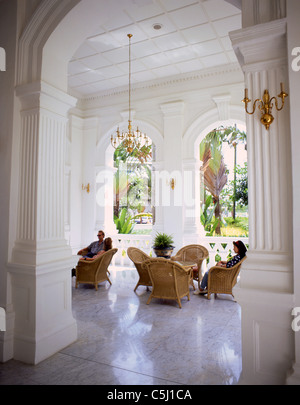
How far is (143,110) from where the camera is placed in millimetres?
8602

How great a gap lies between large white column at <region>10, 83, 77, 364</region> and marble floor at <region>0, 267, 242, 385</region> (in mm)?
245

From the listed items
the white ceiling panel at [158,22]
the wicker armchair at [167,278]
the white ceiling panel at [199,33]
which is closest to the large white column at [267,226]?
the wicker armchair at [167,278]

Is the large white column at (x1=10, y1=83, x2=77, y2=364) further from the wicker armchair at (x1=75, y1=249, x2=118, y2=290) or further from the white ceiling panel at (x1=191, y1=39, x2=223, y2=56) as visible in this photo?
the white ceiling panel at (x1=191, y1=39, x2=223, y2=56)

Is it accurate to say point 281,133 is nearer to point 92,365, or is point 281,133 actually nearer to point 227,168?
point 92,365

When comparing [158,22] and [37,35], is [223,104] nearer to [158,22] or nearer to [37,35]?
[158,22]

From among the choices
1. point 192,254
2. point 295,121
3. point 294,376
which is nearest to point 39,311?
point 294,376

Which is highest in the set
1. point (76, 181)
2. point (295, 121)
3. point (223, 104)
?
point (223, 104)

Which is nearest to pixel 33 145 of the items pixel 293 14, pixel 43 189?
pixel 43 189

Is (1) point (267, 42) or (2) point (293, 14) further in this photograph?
(1) point (267, 42)

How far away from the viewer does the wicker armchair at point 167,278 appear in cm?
493

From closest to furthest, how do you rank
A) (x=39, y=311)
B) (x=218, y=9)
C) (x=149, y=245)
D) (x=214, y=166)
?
(x=39, y=311), (x=218, y=9), (x=149, y=245), (x=214, y=166)

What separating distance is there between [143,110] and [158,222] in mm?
3259

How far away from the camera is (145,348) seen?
139 inches

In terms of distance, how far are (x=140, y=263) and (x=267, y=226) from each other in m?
3.65
